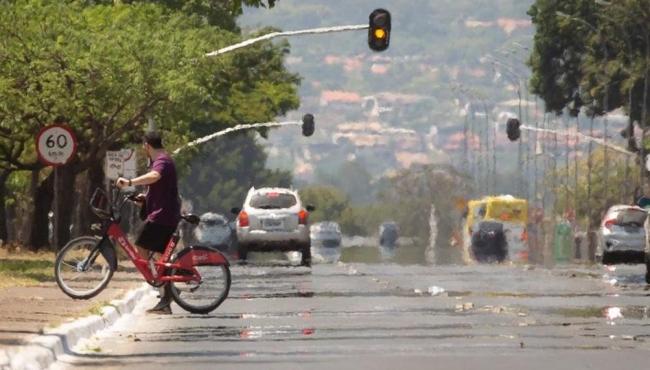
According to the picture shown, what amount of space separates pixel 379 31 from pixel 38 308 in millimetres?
25081

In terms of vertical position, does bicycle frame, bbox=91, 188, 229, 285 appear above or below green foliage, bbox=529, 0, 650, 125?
below

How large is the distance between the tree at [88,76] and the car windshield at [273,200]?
2.71 m

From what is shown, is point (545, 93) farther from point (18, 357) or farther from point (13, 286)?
point (18, 357)

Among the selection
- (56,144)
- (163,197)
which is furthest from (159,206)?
(56,144)

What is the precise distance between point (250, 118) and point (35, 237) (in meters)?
35.5

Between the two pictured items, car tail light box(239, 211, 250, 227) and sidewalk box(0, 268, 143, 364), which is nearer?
sidewalk box(0, 268, 143, 364)

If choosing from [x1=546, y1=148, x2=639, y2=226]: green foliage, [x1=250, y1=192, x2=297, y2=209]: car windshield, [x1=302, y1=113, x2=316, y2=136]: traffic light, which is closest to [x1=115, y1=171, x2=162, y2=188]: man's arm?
[x1=250, y1=192, x2=297, y2=209]: car windshield

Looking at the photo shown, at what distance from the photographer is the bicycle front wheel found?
92.9 feet

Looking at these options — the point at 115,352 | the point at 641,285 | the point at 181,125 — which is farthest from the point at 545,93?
the point at 115,352

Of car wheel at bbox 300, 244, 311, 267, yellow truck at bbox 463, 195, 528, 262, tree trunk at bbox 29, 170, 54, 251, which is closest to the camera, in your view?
car wheel at bbox 300, 244, 311, 267

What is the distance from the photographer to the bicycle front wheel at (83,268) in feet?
92.9

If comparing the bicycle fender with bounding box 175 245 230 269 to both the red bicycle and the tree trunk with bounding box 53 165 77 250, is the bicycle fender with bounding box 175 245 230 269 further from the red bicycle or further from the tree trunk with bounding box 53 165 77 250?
the tree trunk with bounding box 53 165 77 250

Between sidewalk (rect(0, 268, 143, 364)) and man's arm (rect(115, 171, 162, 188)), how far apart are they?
1.34 meters

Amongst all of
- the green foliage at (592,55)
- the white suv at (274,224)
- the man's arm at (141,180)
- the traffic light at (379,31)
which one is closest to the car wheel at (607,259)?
the white suv at (274,224)
